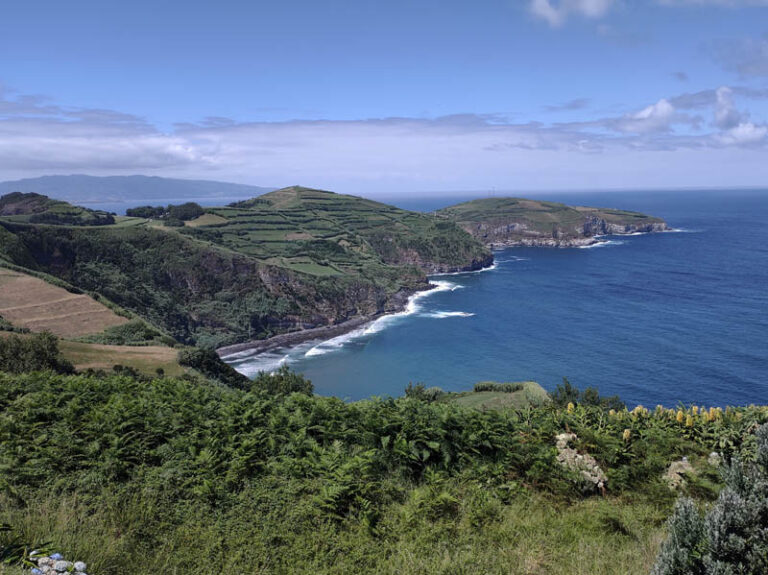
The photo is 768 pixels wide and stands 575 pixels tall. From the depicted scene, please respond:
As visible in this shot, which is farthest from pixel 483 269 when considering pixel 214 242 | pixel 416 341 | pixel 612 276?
pixel 214 242

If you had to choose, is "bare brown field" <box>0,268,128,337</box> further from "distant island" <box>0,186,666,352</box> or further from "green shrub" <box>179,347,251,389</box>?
"green shrub" <box>179,347,251,389</box>

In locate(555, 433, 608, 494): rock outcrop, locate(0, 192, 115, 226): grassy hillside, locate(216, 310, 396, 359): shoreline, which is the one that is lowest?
locate(216, 310, 396, 359): shoreline

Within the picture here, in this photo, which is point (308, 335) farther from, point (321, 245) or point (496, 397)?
point (496, 397)

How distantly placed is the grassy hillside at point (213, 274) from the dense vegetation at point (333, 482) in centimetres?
10012

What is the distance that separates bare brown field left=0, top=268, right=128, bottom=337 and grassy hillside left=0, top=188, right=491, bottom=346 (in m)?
26.0

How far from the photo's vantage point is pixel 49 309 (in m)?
66.6

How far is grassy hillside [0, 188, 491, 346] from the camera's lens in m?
107

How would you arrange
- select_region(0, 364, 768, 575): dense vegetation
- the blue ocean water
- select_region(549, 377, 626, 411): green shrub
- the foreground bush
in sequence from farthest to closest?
the blue ocean water
select_region(549, 377, 626, 411): green shrub
select_region(0, 364, 768, 575): dense vegetation
the foreground bush

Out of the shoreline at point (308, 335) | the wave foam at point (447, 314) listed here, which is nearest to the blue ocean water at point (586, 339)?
the wave foam at point (447, 314)

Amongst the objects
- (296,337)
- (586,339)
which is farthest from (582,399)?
(296,337)

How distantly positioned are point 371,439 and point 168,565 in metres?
5.12

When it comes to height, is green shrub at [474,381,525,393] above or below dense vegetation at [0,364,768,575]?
below

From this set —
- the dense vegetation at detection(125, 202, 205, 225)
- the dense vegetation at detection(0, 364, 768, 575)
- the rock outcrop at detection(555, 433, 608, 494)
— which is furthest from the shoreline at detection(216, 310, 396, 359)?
the rock outcrop at detection(555, 433, 608, 494)

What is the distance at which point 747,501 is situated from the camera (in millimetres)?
5188
